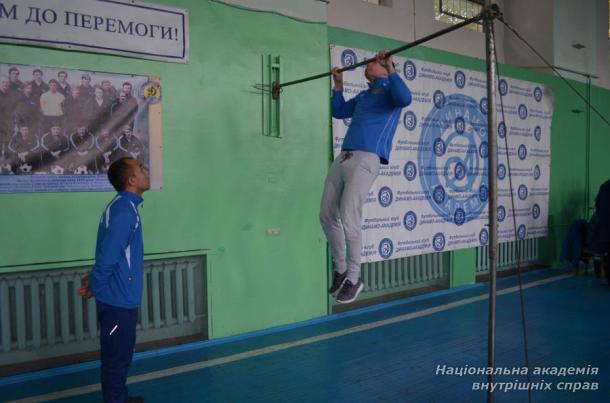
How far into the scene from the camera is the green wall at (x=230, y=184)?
365 centimetres

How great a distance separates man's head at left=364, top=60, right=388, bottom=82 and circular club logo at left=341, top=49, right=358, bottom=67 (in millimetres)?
1829

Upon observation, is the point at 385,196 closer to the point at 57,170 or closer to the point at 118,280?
the point at 57,170

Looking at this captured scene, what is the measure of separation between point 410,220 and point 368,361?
214 cm

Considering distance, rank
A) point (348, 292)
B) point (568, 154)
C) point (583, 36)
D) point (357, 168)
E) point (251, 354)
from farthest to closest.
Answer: point (583, 36), point (568, 154), point (251, 354), point (348, 292), point (357, 168)

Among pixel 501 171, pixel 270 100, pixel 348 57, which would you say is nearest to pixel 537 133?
pixel 501 171

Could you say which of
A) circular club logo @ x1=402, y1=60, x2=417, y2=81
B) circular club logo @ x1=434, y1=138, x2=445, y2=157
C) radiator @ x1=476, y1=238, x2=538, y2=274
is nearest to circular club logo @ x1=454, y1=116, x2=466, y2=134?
circular club logo @ x1=434, y1=138, x2=445, y2=157

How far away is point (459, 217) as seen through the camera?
6.12 m

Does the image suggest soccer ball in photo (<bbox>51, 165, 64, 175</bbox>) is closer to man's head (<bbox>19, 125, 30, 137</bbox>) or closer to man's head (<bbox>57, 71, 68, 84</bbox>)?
man's head (<bbox>19, 125, 30, 137</bbox>)

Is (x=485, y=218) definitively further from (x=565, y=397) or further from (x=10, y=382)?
(x=10, y=382)

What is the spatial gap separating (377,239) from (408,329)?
101cm

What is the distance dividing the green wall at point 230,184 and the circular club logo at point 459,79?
1311 millimetres

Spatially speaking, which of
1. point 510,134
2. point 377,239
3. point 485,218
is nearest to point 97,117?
point 377,239

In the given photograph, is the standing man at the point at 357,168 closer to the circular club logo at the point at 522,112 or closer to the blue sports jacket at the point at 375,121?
the blue sports jacket at the point at 375,121

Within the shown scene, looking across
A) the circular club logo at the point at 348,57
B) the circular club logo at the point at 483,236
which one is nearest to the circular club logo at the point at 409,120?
the circular club logo at the point at 348,57
